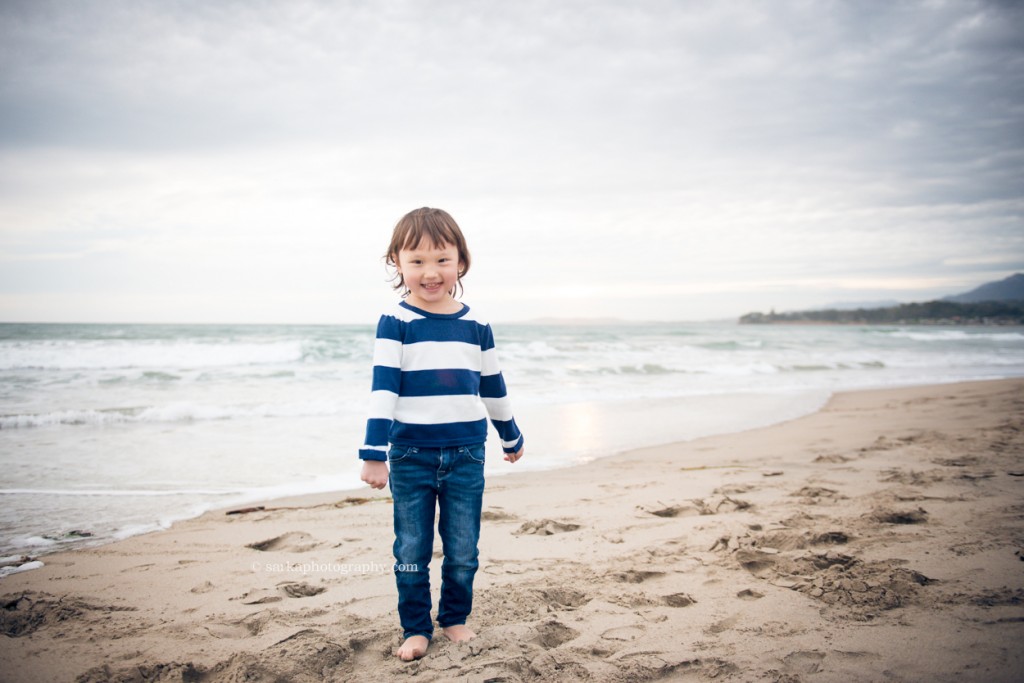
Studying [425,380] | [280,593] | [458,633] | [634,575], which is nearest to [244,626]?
[280,593]

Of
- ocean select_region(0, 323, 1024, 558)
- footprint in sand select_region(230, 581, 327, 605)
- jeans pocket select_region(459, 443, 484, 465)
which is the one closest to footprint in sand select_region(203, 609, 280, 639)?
footprint in sand select_region(230, 581, 327, 605)

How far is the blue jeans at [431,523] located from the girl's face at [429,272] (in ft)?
2.01

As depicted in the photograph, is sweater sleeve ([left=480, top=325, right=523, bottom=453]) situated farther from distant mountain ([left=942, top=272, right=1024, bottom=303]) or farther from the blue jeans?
distant mountain ([left=942, top=272, right=1024, bottom=303])

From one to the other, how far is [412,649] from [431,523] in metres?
0.47

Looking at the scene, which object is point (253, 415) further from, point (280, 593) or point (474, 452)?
point (474, 452)

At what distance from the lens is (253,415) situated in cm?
898

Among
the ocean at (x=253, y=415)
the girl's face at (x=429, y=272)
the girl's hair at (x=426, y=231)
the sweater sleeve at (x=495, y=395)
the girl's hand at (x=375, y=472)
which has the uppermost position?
the girl's hair at (x=426, y=231)

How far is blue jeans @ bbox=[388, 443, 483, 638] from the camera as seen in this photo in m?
2.33

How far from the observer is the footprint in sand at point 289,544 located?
3578 millimetres

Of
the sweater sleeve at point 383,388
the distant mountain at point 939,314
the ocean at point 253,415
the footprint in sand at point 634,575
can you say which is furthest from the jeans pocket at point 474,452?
the distant mountain at point 939,314

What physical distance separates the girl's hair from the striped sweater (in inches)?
10.0

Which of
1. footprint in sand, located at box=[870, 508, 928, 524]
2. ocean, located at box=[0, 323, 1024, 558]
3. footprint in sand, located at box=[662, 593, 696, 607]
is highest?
footprint in sand, located at box=[870, 508, 928, 524]

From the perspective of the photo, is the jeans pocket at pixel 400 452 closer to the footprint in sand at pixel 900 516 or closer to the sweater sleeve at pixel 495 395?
the sweater sleeve at pixel 495 395

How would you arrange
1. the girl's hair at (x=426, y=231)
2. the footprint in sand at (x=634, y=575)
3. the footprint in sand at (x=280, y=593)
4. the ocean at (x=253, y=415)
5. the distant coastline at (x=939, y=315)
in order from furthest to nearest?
the distant coastline at (x=939, y=315) < the ocean at (x=253, y=415) < the footprint in sand at (x=634, y=575) < the footprint in sand at (x=280, y=593) < the girl's hair at (x=426, y=231)
